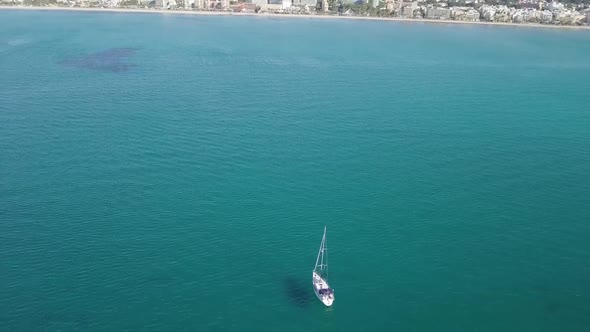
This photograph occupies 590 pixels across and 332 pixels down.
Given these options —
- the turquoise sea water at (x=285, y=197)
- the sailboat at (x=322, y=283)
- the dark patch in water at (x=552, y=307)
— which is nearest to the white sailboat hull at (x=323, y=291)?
the sailboat at (x=322, y=283)

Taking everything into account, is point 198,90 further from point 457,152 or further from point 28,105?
point 457,152

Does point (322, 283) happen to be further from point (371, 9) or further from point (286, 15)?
point (371, 9)

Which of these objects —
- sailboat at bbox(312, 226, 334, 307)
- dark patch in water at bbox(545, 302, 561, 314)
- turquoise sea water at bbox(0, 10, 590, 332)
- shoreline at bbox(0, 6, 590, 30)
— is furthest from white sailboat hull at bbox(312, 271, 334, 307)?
shoreline at bbox(0, 6, 590, 30)

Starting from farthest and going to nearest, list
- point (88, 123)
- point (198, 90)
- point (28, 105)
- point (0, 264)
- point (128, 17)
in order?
point (128, 17) < point (198, 90) < point (28, 105) < point (88, 123) < point (0, 264)

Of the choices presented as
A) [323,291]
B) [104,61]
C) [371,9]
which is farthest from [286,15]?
[323,291]

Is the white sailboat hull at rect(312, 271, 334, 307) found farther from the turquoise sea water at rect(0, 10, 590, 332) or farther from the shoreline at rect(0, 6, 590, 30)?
the shoreline at rect(0, 6, 590, 30)

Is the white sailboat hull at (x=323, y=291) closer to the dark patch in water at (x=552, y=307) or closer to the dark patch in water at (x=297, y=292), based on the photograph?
the dark patch in water at (x=297, y=292)

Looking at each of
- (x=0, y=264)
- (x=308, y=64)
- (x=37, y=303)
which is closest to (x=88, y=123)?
(x=0, y=264)
